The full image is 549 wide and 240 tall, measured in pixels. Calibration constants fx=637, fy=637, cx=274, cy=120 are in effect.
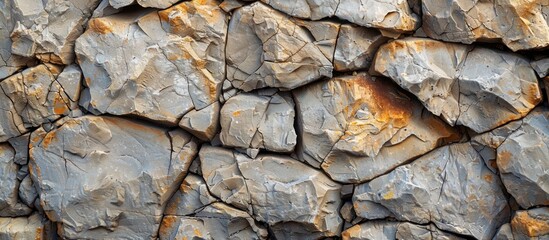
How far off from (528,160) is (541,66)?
0.53m

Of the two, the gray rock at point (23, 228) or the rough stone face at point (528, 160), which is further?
the gray rock at point (23, 228)

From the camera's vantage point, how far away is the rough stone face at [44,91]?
384cm

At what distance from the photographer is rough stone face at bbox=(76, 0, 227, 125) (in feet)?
12.1

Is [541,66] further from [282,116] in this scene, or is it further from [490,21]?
[282,116]

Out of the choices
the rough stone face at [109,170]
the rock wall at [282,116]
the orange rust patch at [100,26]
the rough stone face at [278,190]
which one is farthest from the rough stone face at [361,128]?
the orange rust patch at [100,26]

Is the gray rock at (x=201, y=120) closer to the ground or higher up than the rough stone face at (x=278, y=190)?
higher up

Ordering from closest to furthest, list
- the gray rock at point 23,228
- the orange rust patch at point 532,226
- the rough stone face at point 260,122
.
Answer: the orange rust patch at point 532,226 → the rough stone face at point 260,122 → the gray rock at point 23,228

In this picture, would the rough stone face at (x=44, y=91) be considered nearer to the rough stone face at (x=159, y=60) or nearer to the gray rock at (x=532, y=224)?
the rough stone face at (x=159, y=60)

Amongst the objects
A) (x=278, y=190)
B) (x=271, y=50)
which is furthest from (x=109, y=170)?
(x=271, y=50)

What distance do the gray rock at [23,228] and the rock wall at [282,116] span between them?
0.56 ft

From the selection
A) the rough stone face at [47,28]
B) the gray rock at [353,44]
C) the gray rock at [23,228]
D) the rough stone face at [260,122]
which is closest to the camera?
the gray rock at [353,44]

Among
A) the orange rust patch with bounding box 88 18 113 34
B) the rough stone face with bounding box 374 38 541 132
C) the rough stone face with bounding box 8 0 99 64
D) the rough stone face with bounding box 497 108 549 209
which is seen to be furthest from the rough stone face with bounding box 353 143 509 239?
the rough stone face with bounding box 8 0 99 64

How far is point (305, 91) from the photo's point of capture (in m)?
3.72

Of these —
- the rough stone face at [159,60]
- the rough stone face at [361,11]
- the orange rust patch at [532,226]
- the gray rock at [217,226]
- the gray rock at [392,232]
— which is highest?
the rough stone face at [361,11]
